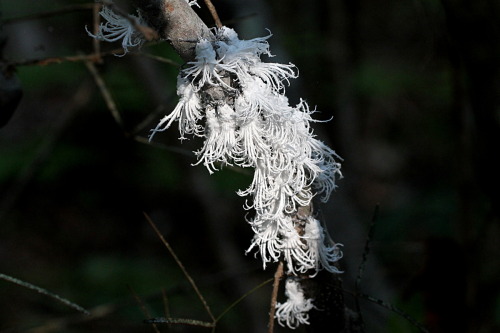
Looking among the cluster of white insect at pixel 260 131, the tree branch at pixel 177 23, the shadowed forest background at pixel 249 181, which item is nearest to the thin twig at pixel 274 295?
the cluster of white insect at pixel 260 131

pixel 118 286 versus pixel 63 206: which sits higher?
pixel 63 206

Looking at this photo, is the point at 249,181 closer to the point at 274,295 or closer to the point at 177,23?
the point at 274,295

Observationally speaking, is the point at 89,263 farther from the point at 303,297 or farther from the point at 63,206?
the point at 303,297

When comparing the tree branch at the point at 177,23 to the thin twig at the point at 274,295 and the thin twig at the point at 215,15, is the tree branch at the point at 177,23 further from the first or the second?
the thin twig at the point at 274,295

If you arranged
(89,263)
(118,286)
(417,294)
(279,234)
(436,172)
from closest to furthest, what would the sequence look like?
(279,234)
(417,294)
(118,286)
(89,263)
(436,172)

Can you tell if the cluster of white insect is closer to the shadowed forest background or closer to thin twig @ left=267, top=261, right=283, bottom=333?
thin twig @ left=267, top=261, right=283, bottom=333

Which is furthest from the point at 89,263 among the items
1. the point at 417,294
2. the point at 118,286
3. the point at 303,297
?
the point at 303,297

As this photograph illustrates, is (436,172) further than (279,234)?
Yes
